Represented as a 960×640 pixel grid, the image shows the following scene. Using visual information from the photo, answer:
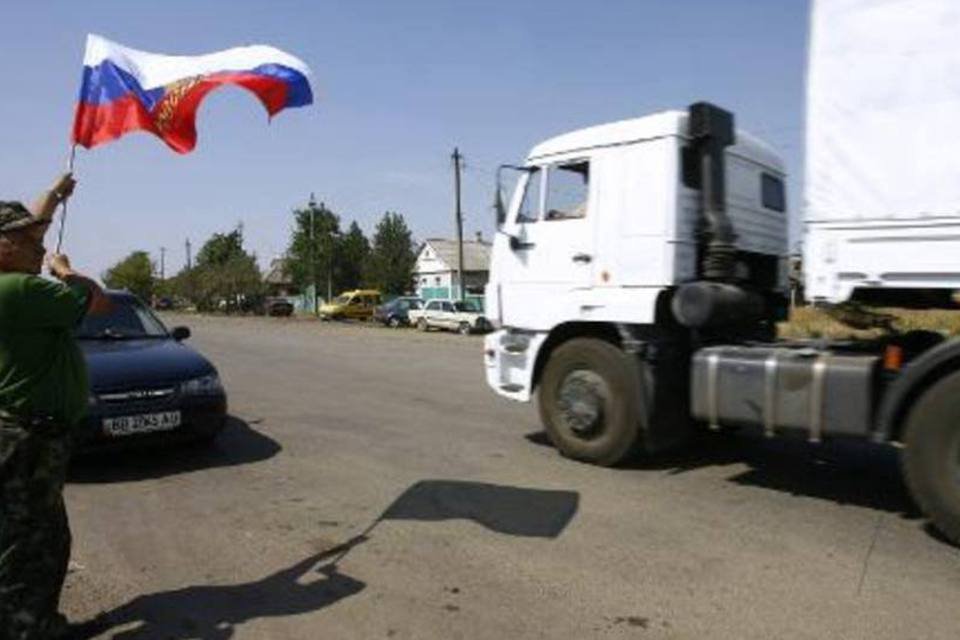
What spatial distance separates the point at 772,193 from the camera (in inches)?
364

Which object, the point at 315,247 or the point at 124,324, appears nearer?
the point at 124,324

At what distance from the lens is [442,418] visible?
36.8 ft

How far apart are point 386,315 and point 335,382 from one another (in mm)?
35922

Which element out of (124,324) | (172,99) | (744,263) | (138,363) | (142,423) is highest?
(172,99)

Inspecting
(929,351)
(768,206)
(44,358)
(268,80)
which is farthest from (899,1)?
(44,358)

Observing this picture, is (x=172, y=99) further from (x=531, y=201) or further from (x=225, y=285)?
(x=225, y=285)

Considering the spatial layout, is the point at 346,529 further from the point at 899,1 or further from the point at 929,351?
the point at 899,1

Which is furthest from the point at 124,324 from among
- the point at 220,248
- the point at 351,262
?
the point at 220,248

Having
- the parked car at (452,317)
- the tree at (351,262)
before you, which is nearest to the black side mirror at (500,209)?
the parked car at (452,317)

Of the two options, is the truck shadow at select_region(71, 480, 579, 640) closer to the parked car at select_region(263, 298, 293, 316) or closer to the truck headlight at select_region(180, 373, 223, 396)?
the truck headlight at select_region(180, 373, 223, 396)

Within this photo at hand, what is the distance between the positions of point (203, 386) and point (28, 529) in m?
4.30

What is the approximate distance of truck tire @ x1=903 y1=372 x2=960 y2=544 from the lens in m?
5.91

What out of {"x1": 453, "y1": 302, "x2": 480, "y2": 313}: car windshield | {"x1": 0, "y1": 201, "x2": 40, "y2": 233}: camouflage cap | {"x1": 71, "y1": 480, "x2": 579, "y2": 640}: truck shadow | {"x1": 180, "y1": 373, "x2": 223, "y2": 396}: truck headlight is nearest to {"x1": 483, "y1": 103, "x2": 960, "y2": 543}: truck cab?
{"x1": 71, "y1": 480, "x2": 579, "y2": 640}: truck shadow

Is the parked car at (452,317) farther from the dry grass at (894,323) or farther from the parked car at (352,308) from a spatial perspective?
the dry grass at (894,323)
